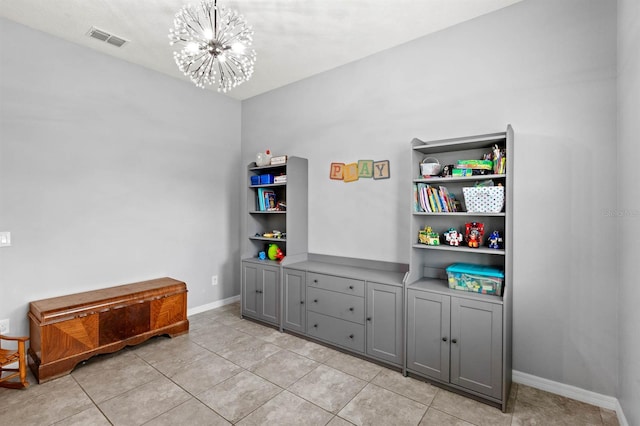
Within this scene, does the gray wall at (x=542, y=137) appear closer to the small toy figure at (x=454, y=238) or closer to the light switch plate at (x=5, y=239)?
the small toy figure at (x=454, y=238)

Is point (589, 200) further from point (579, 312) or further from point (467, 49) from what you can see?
point (467, 49)

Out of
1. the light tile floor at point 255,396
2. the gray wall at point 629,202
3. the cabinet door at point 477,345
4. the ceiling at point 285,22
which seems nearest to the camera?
the gray wall at point 629,202

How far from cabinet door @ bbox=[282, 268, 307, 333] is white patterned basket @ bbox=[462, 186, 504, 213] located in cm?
173

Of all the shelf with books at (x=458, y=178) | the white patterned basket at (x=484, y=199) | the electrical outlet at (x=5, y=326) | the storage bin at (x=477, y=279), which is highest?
the shelf with books at (x=458, y=178)

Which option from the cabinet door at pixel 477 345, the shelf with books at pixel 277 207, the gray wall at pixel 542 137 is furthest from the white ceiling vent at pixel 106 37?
the cabinet door at pixel 477 345

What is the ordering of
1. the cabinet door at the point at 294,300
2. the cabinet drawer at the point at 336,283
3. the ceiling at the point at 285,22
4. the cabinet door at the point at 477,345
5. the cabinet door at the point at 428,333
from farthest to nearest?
the cabinet door at the point at 294,300
the cabinet drawer at the point at 336,283
the ceiling at the point at 285,22
the cabinet door at the point at 428,333
the cabinet door at the point at 477,345

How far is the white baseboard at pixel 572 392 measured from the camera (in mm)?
2092

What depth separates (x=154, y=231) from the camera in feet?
11.9

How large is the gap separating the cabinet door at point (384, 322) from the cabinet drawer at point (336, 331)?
114 mm

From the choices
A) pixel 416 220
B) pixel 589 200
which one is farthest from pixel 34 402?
pixel 589 200

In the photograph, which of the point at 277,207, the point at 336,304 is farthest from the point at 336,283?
the point at 277,207

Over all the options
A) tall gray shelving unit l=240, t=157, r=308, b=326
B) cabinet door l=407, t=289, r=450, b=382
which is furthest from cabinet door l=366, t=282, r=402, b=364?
tall gray shelving unit l=240, t=157, r=308, b=326

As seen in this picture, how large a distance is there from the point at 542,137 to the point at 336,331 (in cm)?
235

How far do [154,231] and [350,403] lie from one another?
2.81 meters
